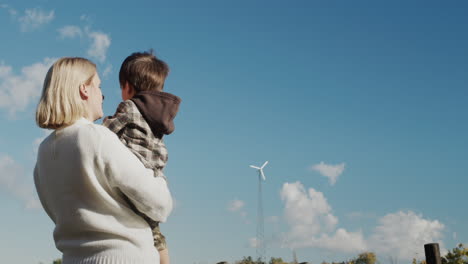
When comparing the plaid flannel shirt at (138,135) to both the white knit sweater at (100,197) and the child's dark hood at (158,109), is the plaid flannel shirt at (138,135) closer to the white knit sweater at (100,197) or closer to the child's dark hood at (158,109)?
the child's dark hood at (158,109)

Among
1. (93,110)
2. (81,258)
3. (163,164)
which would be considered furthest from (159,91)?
(81,258)

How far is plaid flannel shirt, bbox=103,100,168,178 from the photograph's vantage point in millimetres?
3488

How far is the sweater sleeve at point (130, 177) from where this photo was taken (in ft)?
Result: 7.97

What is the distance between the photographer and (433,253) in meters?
8.82

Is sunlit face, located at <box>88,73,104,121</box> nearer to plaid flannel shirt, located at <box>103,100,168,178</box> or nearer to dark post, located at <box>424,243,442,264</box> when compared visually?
plaid flannel shirt, located at <box>103,100,168,178</box>

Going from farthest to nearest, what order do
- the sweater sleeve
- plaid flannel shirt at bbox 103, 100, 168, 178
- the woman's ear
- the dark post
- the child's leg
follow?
the dark post < the child's leg < plaid flannel shirt at bbox 103, 100, 168, 178 < the woman's ear < the sweater sleeve

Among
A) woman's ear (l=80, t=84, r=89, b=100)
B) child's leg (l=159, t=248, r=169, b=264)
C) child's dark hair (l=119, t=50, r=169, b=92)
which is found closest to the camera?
woman's ear (l=80, t=84, r=89, b=100)

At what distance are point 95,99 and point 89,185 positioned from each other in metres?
0.51

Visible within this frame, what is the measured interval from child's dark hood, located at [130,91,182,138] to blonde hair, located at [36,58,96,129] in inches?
37.4

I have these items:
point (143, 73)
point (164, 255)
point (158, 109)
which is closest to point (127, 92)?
point (143, 73)

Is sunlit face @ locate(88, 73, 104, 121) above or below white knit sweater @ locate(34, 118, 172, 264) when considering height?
above

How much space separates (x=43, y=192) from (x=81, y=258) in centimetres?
54

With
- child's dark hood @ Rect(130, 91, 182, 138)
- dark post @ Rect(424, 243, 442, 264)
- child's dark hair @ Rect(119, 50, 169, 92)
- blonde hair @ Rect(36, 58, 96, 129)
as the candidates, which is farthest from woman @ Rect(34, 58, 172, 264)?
dark post @ Rect(424, 243, 442, 264)

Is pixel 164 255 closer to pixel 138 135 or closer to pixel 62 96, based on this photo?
pixel 138 135
